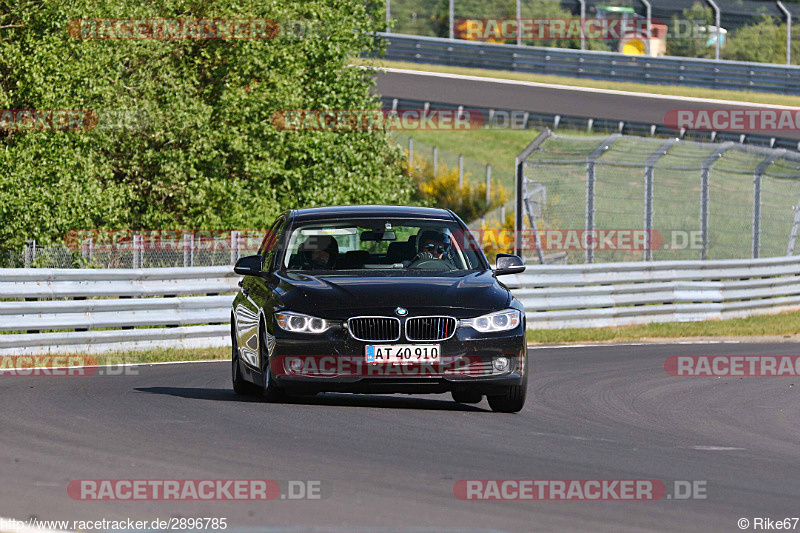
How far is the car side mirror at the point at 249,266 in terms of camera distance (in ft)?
36.2

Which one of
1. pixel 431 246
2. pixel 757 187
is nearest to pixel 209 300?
pixel 431 246

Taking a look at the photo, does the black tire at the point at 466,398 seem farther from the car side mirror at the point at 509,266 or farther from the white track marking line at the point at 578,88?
the white track marking line at the point at 578,88

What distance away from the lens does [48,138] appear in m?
22.3

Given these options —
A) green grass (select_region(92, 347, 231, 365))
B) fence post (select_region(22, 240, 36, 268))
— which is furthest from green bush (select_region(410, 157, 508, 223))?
green grass (select_region(92, 347, 231, 365))

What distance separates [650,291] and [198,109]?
9.09 metres

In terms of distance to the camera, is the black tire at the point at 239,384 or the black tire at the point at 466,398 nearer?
the black tire at the point at 466,398

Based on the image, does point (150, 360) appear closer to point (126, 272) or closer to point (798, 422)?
point (126, 272)

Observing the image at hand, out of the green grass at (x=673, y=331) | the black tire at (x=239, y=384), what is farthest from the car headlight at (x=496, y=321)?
the green grass at (x=673, y=331)

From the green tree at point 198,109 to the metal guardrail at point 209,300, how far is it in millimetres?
5808

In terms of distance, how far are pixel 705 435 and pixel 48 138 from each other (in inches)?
602

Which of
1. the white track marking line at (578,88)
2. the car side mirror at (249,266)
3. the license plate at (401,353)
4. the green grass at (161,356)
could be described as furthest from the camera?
the white track marking line at (578,88)

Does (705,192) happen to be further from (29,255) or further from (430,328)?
(430,328)

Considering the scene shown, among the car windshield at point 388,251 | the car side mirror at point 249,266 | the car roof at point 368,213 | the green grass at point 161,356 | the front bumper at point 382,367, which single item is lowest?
the green grass at point 161,356

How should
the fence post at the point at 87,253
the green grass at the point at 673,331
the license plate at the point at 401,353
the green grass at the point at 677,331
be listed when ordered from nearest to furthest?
the license plate at the point at 401,353 → the fence post at the point at 87,253 → the green grass at the point at 673,331 → the green grass at the point at 677,331
